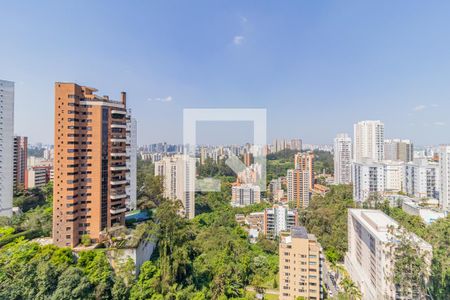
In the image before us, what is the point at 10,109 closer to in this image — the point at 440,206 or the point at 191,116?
the point at 191,116

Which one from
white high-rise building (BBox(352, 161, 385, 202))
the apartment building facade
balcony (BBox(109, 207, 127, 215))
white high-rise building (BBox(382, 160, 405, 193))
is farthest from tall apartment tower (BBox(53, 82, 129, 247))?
white high-rise building (BBox(382, 160, 405, 193))

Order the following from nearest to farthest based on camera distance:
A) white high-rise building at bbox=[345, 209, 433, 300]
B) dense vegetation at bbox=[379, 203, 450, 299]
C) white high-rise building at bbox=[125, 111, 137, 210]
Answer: dense vegetation at bbox=[379, 203, 450, 299], white high-rise building at bbox=[345, 209, 433, 300], white high-rise building at bbox=[125, 111, 137, 210]

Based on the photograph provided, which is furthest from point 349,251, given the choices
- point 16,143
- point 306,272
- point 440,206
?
point 16,143

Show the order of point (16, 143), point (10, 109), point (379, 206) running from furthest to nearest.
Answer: point (16, 143) → point (379, 206) → point (10, 109)

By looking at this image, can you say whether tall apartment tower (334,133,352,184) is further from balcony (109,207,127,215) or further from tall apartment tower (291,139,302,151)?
balcony (109,207,127,215)

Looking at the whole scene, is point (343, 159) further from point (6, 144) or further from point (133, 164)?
point (6, 144)

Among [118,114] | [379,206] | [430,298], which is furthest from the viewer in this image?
[379,206]

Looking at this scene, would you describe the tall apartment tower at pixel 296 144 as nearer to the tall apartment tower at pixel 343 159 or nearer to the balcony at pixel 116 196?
the tall apartment tower at pixel 343 159
